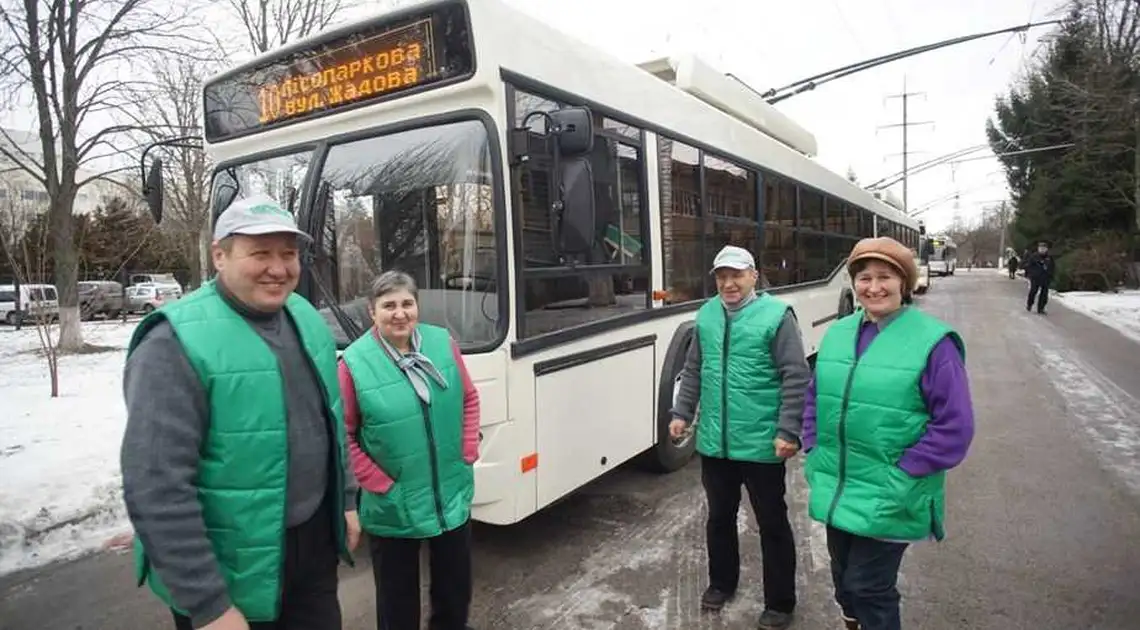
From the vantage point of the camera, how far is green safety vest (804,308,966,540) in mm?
2428

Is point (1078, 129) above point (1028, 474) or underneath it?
above

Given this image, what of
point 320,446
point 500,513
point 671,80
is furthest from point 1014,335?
point 320,446

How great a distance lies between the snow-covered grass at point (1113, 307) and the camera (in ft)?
47.5

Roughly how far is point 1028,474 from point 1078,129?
17.9m

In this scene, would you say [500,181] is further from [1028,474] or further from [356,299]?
[1028,474]

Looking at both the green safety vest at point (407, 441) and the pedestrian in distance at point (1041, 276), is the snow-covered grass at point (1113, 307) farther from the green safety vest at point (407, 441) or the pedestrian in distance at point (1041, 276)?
the green safety vest at point (407, 441)

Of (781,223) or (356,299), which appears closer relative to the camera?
(356,299)

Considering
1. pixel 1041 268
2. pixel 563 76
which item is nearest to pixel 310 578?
pixel 563 76

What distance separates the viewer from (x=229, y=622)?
174 cm

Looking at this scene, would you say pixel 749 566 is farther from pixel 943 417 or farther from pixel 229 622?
pixel 229 622

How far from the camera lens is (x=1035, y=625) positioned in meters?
3.23

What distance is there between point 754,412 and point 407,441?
1587mm

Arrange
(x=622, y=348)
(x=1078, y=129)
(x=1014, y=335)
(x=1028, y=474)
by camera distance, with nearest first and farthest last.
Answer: (x=622, y=348) < (x=1028, y=474) < (x=1014, y=335) < (x=1078, y=129)

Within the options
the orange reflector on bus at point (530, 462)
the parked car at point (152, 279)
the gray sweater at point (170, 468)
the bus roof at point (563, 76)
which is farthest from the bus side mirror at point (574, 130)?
the parked car at point (152, 279)
